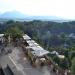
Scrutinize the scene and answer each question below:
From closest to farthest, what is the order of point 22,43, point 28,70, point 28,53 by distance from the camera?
point 28,70
point 28,53
point 22,43

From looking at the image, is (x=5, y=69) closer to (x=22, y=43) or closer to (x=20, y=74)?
(x=20, y=74)

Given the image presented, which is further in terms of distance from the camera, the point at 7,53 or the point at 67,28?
the point at 67,28

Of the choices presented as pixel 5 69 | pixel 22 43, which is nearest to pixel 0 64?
pixel 5 69

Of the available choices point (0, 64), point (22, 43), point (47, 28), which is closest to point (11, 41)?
point (22, 43)

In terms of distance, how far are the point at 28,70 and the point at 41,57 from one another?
2575mm

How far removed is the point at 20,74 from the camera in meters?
12.5

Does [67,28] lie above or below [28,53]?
below

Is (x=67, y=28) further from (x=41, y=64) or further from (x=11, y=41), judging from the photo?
(x=41, y=64)

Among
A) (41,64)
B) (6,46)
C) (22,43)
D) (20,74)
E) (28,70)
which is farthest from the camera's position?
(22,43)

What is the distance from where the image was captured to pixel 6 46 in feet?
66.2

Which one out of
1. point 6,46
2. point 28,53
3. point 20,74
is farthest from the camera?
point 6,46

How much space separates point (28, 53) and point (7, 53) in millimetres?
1157

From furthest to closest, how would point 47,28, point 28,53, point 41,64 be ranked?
point 47,28 < point 28,53 < point 41,64

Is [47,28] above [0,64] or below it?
below
